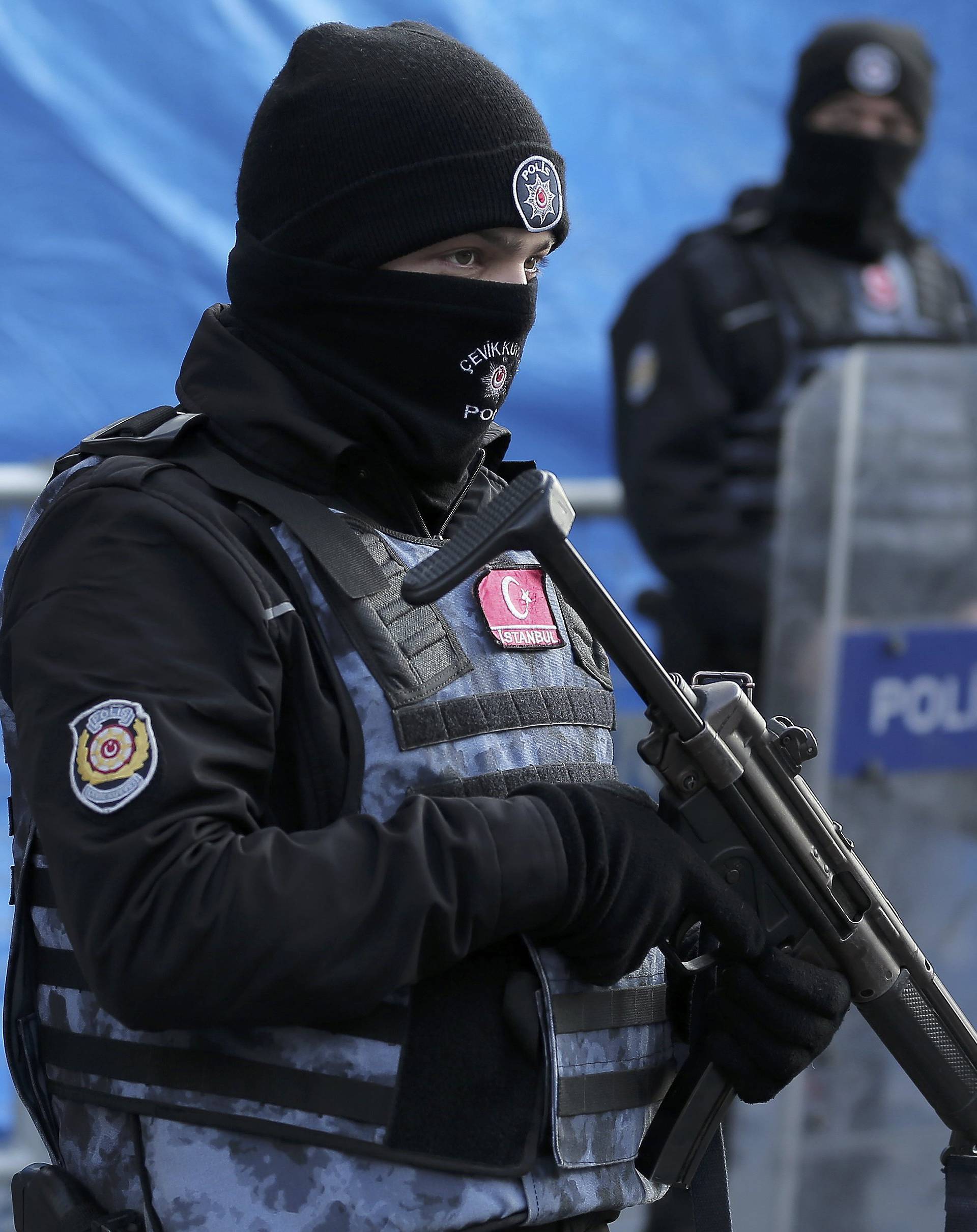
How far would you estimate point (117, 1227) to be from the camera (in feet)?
4.71

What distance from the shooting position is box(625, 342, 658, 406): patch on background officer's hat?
3.74m

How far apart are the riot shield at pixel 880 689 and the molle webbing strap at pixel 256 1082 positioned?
69.2 inches

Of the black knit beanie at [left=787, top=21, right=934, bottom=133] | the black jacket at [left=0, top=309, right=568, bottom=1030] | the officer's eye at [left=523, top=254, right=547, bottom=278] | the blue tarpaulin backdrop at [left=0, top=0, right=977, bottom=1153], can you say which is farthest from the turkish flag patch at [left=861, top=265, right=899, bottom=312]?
the black jacket at [left=0, top=309, right=568, bottom=1030]

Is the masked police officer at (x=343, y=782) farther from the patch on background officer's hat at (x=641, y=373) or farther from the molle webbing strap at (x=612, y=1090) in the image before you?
the patch on background officer's hat at (x=641, y=373)

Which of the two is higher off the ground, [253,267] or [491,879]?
[253,267]

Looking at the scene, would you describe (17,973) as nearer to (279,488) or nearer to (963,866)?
(279,488)

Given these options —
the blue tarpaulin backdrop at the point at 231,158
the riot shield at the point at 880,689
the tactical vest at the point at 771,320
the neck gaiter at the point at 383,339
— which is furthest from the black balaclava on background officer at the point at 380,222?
the tactical vest at the point at 771,320

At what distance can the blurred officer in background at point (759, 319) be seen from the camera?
11.9 ft

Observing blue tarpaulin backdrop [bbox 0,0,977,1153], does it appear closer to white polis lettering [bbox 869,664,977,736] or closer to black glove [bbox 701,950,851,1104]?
white polis lettering [bbox 869,664,977,736]

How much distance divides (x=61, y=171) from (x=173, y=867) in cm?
270

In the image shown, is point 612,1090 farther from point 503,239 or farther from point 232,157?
point 232,157

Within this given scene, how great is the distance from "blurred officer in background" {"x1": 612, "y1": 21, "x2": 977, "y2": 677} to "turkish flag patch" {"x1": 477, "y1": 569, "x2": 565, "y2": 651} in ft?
6.39

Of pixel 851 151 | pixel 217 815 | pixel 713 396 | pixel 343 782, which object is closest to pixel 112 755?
pixel 217 815

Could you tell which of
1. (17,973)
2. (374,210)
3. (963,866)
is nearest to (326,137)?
(374,210)
